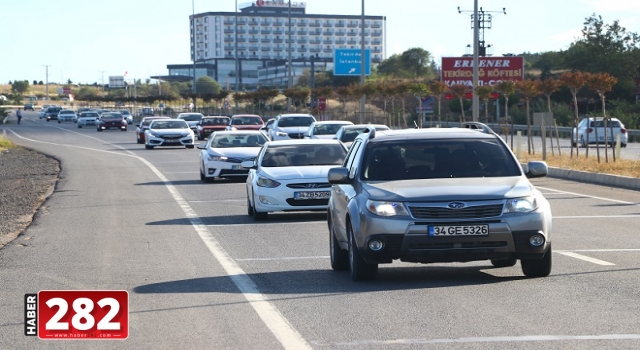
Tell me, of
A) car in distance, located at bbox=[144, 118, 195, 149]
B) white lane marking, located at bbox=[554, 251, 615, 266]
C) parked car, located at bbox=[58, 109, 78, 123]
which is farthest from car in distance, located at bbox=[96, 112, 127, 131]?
white lane marking, located at bbox=[554, 251, 615, 266]

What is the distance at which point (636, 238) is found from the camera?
50.9 feet

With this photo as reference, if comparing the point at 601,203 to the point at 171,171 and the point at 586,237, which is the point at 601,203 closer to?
the point at 586,237

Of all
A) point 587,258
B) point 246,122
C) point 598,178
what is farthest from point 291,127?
point 587,258

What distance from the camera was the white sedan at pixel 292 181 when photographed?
19.1m

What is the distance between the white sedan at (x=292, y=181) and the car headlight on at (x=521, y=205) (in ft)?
26.5

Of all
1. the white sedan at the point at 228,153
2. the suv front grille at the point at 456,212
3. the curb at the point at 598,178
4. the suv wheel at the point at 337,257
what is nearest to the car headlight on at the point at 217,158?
the white sedan at the point at 228,153

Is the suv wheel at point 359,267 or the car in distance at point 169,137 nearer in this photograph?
the suv wheel at point 359,267

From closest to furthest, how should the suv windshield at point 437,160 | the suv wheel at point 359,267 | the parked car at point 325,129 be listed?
Result: the suv wheel at point 359,267 < the suv windshield at point 437,160 < the parked car at point 325,129

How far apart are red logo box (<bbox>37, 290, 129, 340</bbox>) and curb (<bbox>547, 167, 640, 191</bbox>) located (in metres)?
20.9

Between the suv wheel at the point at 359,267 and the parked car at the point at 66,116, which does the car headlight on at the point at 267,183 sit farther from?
the parked car at the point at 66,116

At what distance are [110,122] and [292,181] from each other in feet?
223

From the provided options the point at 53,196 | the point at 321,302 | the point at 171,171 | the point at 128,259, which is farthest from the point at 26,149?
the point at 321,302

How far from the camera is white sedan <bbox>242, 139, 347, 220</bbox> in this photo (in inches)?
752

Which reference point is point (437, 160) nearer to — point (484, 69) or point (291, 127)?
point (291, 127)
